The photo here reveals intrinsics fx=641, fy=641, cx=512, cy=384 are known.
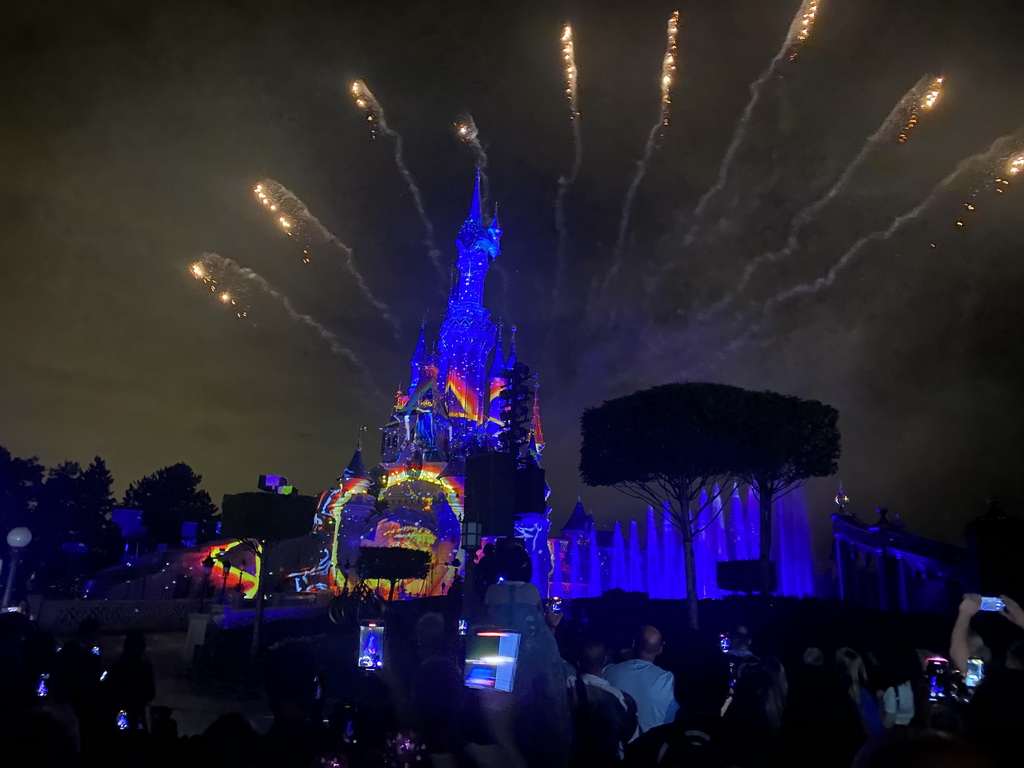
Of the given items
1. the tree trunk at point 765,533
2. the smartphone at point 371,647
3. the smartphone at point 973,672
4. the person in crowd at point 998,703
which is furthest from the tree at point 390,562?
the person in crowd at point 998,703

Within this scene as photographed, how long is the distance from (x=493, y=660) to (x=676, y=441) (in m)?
23.9

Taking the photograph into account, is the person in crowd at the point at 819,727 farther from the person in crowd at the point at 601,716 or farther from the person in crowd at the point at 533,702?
the person in crowd at the point at 533,702

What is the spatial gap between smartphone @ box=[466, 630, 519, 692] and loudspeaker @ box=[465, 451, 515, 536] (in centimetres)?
531

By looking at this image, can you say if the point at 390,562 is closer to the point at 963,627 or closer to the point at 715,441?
the point at 715,441

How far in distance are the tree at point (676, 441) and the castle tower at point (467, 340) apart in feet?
94.6

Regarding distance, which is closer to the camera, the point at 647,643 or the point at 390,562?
the point at 647,643

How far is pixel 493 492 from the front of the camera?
1041cm

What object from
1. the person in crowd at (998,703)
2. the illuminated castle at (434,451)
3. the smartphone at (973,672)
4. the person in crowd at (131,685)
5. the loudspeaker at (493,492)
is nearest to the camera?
the person in crowd at (998,703)

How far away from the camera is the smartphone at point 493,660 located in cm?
455

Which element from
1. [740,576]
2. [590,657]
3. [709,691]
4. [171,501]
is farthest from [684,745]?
[171,501]

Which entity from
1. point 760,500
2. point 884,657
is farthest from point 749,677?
point 760,500

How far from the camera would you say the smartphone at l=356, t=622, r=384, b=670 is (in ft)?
23.0

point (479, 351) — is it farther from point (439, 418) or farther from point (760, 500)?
point (760, 500)

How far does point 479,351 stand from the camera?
210 ft
